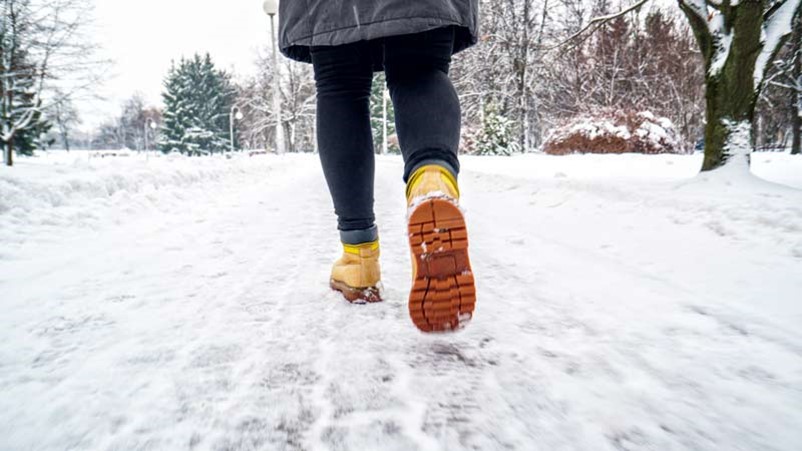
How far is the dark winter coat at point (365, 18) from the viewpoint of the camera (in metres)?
0.91

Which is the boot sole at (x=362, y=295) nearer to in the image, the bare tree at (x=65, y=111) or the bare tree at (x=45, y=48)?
the bare tree at (x=45, y=48)

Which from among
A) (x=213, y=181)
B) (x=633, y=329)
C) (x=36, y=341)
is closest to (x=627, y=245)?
(x=633, y=329)

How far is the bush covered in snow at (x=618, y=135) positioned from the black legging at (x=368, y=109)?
38.8 ft

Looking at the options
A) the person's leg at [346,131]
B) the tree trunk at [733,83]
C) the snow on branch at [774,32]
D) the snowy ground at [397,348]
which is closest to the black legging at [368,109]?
the person's leg at [346,131]

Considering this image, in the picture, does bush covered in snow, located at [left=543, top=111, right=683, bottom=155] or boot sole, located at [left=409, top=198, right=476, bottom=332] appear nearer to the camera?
boot sole, located at [left=409, top=198, right=476, bottom=332]

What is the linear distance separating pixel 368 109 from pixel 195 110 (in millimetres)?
A: 45340

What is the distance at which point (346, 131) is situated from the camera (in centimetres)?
112

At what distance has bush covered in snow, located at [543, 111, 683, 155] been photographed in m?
11.2

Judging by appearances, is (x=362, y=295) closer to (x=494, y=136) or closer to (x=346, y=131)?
(x=346, y=131)

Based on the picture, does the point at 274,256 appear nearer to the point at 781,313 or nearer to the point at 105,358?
the point at 105,358

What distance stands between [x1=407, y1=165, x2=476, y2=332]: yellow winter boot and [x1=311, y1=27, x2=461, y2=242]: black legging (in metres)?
0.15

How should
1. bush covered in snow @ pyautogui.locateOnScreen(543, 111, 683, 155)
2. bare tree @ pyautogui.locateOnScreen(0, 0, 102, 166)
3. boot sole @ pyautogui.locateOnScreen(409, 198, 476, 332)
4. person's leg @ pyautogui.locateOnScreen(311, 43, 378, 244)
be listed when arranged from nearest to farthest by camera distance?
boot sole @ pyautogui.locateOnScreen(409, 198, 476, 332), person's leg @ pyautogui.locateOnScreen(311, 43, 378, 244), bare tree @ pyautogui.locateOnScreen(0, 0, 102, 166), bush covered in snow @ pyautogui.locateOnScreen(543, 111, 683, 155)

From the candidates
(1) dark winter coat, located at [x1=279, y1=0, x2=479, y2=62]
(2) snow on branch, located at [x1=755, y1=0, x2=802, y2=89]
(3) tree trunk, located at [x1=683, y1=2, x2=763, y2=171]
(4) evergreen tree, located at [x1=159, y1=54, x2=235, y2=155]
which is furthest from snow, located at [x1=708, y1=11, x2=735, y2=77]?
(4) evergreen tree, located at [x1=159, y1=54, x2=235, y2=155]

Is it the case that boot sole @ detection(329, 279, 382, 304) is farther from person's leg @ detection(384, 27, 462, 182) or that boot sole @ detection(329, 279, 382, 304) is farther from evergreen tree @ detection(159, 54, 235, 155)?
evergreen tree @ detection(159, 54, 235, 155)
